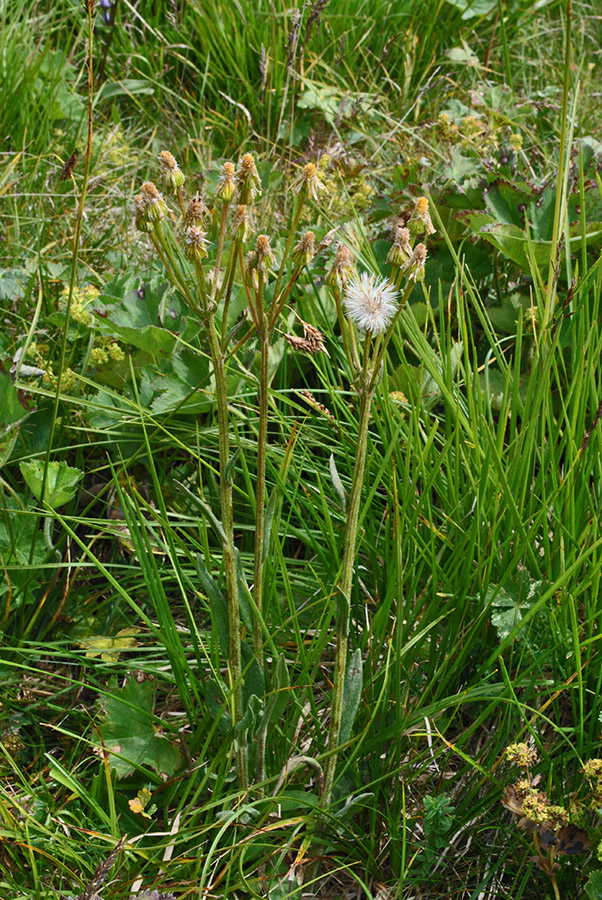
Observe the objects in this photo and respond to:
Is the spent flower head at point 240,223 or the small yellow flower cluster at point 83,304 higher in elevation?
the spent flower head at point 240,223

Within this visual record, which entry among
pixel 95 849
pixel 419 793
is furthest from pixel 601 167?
pixel 95 849

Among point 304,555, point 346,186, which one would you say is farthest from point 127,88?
point 304,555

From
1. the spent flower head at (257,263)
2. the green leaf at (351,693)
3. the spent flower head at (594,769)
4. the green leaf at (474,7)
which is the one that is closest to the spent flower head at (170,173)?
the spent flower head at (257,263)

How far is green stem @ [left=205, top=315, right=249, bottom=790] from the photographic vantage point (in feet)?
3.22

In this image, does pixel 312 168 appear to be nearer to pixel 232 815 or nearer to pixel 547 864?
pixel 232 815

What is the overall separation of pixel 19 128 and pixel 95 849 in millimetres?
2201

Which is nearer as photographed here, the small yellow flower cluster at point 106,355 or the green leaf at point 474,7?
the small yellow flower cluster at point 106,355

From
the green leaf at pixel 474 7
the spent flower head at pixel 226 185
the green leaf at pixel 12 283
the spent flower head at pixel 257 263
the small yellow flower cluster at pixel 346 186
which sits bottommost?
the green leaf at pixel 12 283

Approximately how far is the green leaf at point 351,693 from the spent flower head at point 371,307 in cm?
46

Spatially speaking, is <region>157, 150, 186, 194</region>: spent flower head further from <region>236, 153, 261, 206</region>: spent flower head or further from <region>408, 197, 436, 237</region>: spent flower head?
<region>408, 197, 436, 237</region>: spent flower head

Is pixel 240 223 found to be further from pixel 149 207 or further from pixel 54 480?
pixel 54 480

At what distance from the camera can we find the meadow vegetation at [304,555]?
1.11m

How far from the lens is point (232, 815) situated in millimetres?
1104

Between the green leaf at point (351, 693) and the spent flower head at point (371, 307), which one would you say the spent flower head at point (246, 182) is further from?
the green leaf at point (351, 693)
